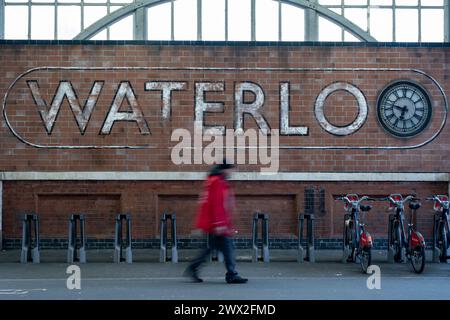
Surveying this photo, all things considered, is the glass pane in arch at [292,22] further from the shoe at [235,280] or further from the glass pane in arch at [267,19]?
the shoe at [235,280]

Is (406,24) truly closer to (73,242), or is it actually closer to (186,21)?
(186,21)

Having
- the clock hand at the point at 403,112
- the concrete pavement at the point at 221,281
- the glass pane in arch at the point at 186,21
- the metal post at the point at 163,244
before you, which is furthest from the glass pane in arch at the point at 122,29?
the metal post at the point at 163,244

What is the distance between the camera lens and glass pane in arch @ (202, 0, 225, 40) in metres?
29.0

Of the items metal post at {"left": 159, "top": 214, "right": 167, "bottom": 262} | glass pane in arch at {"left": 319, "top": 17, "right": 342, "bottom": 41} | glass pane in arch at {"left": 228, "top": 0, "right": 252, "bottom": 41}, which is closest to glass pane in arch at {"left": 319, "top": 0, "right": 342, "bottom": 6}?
glass pane in arch at {"left": 319, "top": 17, "right": 342, "bottom": 41}

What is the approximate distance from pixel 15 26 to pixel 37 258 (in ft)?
38.5

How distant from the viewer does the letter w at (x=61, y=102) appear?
2125 cm

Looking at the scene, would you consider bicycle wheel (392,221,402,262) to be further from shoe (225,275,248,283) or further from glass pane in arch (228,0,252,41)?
glass pane in arch (228,0,252,41)

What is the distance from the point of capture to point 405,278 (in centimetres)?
1536

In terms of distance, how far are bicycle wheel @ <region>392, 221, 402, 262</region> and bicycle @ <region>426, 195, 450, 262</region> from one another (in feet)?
2.63

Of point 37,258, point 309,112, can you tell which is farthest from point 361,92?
point 37,258

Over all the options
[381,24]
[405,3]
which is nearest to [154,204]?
[381,24]

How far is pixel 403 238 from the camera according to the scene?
1762cm

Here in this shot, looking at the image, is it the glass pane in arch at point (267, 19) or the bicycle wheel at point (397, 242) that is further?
the glass pane in arch at point (267, 19)

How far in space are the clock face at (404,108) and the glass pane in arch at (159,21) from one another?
9409mm
